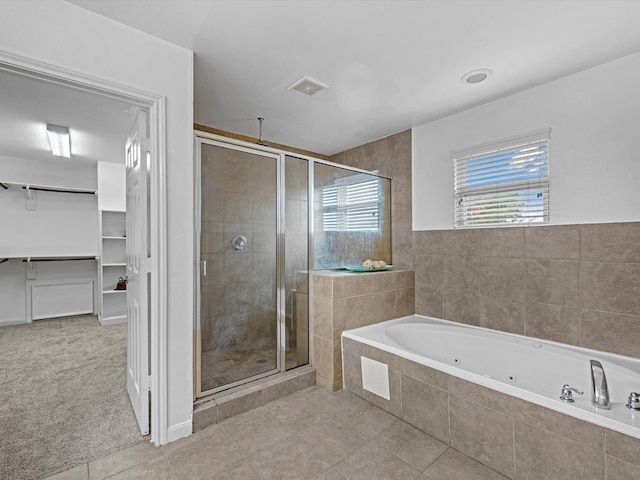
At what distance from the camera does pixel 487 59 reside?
2.06 metres

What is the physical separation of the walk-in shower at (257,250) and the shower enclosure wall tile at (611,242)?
1.80 meters

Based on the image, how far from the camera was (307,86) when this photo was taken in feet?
7.90

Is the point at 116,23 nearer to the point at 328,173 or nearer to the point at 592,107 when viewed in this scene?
the point at 328,173

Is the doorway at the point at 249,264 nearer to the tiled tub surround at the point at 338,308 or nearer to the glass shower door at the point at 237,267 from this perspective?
the glass shower door at the point at 237,267

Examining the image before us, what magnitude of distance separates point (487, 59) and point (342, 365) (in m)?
2.45

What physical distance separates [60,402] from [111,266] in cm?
288

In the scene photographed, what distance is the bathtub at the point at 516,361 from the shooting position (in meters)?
1.44

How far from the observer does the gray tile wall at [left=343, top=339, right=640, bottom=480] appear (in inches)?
52.2

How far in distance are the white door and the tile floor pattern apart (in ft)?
1.08

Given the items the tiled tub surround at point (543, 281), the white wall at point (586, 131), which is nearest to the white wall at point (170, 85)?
the tiled tub surround at point (543, 281)

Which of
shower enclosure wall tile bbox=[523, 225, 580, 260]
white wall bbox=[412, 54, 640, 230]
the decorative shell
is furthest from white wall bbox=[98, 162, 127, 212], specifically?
shower enclosure wall tile bbox=[523, 225, 580, 260]

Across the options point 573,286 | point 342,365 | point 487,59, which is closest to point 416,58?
point 487,59

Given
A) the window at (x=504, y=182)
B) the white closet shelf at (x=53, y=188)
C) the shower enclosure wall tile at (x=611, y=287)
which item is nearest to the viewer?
the shower enclosure wall tile at (x=611, y=287)

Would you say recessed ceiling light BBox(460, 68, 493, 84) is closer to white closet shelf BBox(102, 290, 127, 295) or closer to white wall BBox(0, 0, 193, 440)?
white wall BBox(0, 0, 193, 440)
